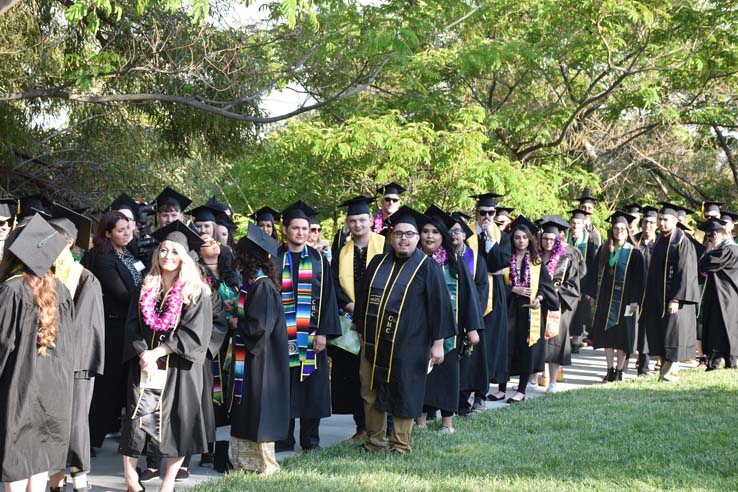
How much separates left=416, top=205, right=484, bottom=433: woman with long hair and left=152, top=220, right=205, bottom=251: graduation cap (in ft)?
7.34

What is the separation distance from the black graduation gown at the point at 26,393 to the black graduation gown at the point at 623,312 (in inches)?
334

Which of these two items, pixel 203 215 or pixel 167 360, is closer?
pixel 167 360

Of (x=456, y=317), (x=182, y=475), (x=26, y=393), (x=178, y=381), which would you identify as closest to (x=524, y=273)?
(x=456, y=317)

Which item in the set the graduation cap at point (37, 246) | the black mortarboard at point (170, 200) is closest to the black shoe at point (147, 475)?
the graduation cap at point (37, 246)

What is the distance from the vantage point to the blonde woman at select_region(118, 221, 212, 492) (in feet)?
20.5

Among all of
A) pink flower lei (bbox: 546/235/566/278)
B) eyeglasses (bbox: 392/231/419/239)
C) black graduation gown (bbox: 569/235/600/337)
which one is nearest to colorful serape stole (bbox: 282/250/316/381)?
eyeglasses (bbox: 392/231/419/239)

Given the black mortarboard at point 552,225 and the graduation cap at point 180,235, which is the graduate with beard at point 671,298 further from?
the graduation cap at point 180,235

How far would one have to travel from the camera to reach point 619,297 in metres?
12.7

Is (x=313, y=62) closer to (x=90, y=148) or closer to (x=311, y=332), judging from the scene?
(x=90, y=148)

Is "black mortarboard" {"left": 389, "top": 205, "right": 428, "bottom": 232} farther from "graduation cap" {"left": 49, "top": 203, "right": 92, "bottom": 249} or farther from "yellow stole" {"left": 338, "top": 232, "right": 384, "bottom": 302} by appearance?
"graduation cap" {"left": 49, "top": 203, "right": 92, "bottom": 249}

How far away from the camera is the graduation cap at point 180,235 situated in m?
6.41

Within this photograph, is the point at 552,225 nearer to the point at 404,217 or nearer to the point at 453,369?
the point at 453,369

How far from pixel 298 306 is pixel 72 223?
198cm

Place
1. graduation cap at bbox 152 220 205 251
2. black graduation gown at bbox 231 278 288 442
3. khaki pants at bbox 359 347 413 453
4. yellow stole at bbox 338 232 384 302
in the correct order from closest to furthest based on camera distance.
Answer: graduation cap at bbox 152 220 205 251 < black graduation gown at bbox 231 278 288 442 < khaki pants at bbox 359 347 413 453 < yellow stole at bbox 338 232 384 302
